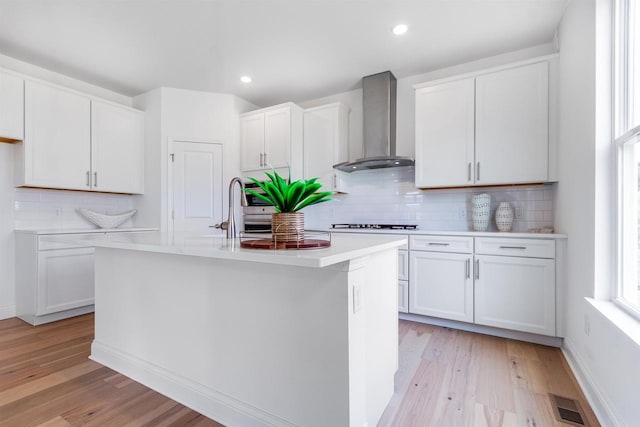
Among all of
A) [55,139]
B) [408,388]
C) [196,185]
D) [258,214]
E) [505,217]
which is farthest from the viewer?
[258,214]

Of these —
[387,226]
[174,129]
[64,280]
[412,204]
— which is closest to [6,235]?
[64,280]

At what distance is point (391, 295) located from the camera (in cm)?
168

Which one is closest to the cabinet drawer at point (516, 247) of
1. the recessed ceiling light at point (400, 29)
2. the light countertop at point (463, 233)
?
the light countertop at point (463, 233)

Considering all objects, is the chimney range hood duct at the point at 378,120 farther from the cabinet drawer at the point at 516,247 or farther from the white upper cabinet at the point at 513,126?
the cabinet drawer at the point at 516,247

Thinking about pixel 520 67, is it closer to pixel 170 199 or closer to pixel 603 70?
pixel 603 70

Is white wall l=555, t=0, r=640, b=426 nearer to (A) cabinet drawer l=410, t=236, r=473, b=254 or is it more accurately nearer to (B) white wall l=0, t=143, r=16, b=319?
(A) cabinet drawer l=410, t=236, r=473, b=254

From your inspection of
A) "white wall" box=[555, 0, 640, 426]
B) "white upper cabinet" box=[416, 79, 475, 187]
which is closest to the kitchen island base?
"white wall" box=[555, 0, 640, 426]

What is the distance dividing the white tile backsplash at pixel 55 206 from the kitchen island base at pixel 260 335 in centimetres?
207

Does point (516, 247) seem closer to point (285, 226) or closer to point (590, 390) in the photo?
point (590, 390)

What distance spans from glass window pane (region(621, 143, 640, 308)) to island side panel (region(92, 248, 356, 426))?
1.51 metres

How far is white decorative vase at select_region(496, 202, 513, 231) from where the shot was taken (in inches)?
107

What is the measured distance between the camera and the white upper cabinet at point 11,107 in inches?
106

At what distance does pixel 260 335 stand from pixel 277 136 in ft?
9.23

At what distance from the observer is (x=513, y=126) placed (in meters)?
2.60
